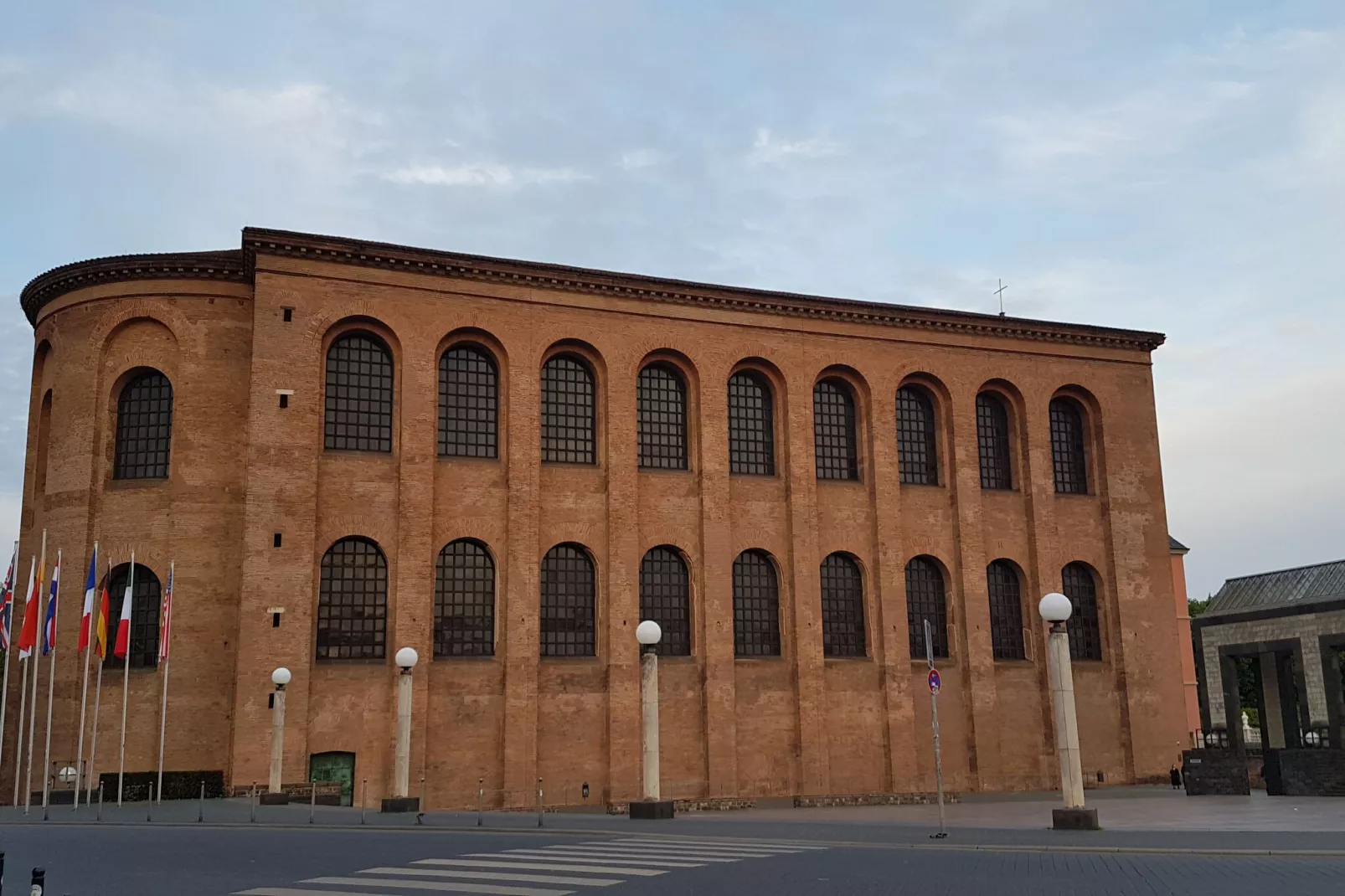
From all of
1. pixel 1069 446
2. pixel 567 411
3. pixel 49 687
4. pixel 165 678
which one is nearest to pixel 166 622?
pixel 165 678

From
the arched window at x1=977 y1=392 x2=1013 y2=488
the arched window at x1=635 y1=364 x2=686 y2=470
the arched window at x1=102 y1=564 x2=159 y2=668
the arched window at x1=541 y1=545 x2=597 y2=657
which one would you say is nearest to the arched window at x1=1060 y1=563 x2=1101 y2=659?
the arched window at x1=977 y1=392 x2=1013 y2=488

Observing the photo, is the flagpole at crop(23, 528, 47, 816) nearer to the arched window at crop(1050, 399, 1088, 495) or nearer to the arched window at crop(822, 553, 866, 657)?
the arched window at crop(822, 553, 866, 657)

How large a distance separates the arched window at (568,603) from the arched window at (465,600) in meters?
1.48

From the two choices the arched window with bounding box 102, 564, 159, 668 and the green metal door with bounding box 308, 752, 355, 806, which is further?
the arched window with bounding box 102, 564, 159, 668

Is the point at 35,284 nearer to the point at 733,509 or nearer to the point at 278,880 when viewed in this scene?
the point at 733,509

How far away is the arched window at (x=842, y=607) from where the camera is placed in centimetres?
3275

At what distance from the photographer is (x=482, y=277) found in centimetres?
3009

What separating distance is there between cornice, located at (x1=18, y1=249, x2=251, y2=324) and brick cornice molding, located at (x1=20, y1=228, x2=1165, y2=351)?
2 cm

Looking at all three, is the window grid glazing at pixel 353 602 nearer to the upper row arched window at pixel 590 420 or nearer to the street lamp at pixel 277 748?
the street lamp at pixel 277 748

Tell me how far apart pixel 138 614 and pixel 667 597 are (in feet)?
43.7

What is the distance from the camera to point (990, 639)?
34125 millimetres

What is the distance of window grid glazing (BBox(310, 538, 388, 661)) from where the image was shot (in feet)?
90.1

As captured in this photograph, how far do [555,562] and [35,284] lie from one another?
15839 mm

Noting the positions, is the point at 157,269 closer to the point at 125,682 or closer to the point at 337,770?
the point at 125,682
